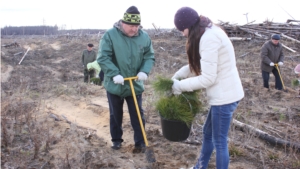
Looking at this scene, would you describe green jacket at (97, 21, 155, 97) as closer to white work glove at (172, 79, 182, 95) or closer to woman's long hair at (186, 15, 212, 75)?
white work glove at (172, 79, 182, 95)

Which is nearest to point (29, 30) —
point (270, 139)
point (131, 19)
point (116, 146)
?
point (116, 146)

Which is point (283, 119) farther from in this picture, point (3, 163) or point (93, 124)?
point (3, 163)

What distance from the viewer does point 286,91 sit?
324 inches

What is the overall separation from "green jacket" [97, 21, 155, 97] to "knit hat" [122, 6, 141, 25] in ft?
0.54

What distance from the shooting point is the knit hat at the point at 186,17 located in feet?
8.27

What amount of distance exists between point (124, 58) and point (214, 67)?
137cm

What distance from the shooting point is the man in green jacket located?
3432 millimetres

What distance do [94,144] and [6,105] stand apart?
4.16ft

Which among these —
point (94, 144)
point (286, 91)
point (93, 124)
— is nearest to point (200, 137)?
point (94, 144)

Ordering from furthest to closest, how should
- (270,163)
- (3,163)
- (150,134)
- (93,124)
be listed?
(93,124) < (150,134) < (270,163) < (3,163)

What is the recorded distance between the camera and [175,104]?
3.06 meters

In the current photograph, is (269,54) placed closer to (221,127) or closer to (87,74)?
(221,127)

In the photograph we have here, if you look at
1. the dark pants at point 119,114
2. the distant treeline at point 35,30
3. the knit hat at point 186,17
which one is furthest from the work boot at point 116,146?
the distant treeline at point 35,30

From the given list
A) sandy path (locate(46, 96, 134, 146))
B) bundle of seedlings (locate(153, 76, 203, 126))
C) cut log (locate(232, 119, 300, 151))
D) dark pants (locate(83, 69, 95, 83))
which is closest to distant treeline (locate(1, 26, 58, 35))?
dark pants (locate(83, 69, 95, 83))
